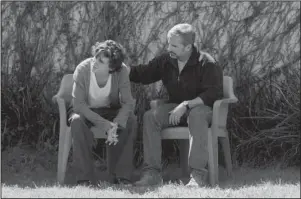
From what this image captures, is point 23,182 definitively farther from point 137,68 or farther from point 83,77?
point 137,68

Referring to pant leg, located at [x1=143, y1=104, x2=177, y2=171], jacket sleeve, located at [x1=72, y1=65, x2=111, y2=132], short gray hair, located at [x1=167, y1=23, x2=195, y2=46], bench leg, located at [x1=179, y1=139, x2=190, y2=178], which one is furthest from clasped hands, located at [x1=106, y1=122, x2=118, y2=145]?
short gray hair, located at [x1=167, y1=23, x2=195, y2=46]

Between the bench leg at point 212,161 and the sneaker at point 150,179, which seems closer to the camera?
the sneaker at point 150,179

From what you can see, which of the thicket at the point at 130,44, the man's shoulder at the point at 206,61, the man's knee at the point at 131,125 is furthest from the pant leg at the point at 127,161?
the thicket at the point at 130,44

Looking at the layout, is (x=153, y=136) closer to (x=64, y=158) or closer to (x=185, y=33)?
(x=64, y=158)

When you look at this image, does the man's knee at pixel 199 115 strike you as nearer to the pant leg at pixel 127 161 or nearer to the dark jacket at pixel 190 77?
the dark jacket at pixel 190 77

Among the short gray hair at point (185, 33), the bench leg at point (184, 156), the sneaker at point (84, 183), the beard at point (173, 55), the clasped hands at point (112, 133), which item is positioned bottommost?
the sneaker at point (84, 183)

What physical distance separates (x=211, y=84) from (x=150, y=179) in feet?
2.75

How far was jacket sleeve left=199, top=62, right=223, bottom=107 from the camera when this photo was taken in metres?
4.46

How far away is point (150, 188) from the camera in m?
4.06

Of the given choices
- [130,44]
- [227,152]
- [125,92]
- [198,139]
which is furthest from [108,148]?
[130,44]

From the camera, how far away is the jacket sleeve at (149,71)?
4.74 metres

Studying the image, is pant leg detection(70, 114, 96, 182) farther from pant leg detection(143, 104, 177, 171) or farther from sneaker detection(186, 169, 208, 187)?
sneaker detection(186, 169, 208, 187)

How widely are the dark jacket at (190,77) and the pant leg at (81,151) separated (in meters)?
0.73

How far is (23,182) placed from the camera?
14.9ft
